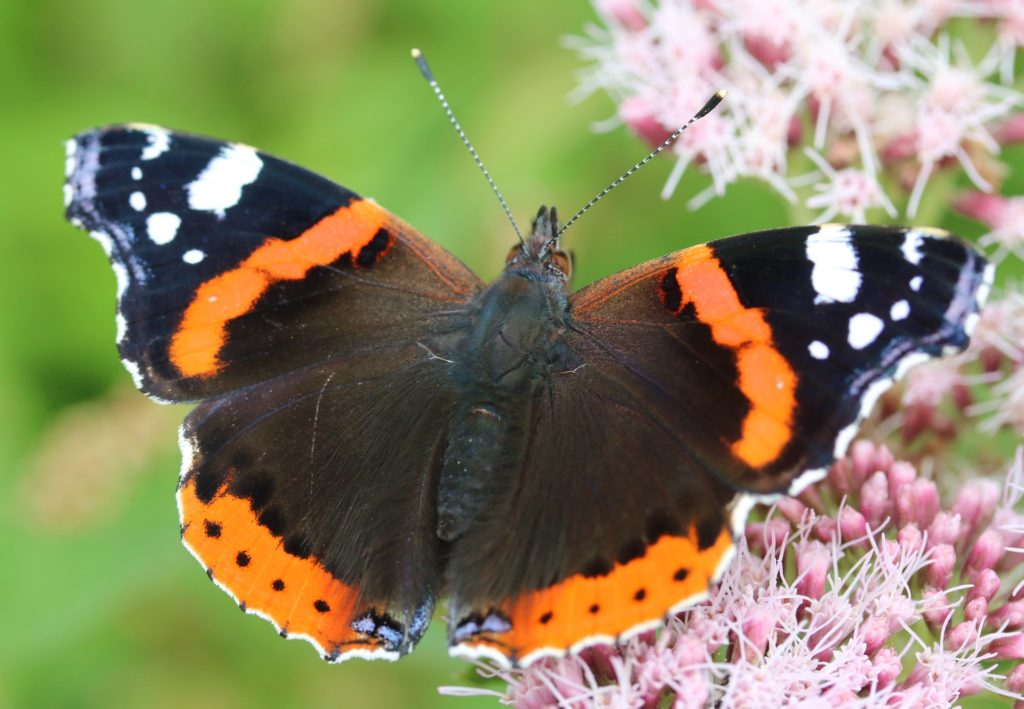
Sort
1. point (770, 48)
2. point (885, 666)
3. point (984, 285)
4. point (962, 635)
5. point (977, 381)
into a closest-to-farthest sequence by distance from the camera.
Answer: point (984, 285)
point (885, 666)
point (962, 635)
point (977, 381)
point (770, 48)

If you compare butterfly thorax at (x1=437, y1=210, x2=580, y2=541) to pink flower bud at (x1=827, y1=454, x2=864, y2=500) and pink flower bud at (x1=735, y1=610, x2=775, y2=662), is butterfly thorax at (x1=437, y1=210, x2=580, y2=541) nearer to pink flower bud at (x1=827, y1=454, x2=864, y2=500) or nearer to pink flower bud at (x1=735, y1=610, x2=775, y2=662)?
pink flower bud at (x1=735, y1=610, x2=775, y2=662)

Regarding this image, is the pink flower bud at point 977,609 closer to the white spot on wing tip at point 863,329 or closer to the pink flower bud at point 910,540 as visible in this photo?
the pink flower bud at point 910,540

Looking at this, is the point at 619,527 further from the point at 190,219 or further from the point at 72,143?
the point at 72,143

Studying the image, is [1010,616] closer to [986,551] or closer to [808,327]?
[986,551]

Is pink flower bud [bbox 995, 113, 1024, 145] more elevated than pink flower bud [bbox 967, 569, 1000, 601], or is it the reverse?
pink flower bud [bbox 995, 113, 1024, 145]

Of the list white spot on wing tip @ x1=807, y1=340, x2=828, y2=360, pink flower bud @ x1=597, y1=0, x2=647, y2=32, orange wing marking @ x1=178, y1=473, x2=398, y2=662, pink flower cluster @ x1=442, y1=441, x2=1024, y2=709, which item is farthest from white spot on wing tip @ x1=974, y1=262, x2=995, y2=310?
pink flower bud @ x1=597, y1=0, x2=647, y2=32

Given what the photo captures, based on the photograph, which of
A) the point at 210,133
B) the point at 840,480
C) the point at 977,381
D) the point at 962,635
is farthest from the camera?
the point at 210,133

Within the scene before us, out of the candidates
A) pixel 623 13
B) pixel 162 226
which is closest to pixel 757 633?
pixel 162 226

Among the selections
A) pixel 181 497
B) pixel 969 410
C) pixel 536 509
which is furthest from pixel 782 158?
pixel 181 497
